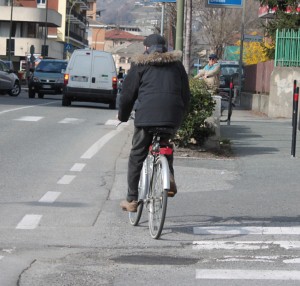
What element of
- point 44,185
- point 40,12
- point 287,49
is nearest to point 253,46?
point 287,49

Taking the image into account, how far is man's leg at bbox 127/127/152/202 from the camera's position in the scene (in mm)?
8430

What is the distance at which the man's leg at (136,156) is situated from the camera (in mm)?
8430

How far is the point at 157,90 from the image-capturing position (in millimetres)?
8250

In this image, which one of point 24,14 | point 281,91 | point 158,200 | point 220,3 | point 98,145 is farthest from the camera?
point 24,14

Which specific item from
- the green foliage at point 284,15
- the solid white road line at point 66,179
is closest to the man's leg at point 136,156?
the solid white road line at point 66,179

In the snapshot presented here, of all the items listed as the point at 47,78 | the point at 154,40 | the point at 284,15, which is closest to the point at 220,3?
the point at 284,15

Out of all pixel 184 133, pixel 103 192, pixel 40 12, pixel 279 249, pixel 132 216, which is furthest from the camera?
pixel 40 12

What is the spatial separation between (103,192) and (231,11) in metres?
56.3

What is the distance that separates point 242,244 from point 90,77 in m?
25.1

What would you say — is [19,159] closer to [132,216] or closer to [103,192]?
[103,192]

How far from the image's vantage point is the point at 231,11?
66.2 metres

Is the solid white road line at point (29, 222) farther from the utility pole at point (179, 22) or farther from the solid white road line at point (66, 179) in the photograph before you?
the utility pole at point (179, 22)

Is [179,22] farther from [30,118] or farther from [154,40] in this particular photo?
[154,40]

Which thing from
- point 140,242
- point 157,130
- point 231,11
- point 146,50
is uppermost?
point 231,11
